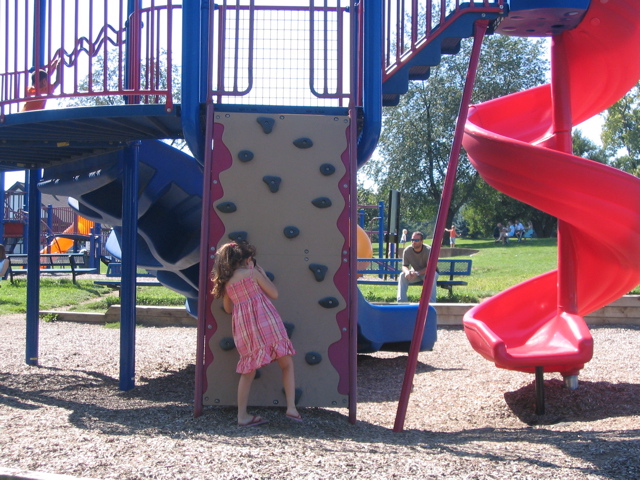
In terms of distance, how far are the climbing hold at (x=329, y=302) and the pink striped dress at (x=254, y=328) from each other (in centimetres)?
42

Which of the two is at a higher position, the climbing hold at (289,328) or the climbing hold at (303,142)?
the climbing hold at (303,142)

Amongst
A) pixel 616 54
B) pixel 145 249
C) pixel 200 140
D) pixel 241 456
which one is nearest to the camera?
pixel 241 456

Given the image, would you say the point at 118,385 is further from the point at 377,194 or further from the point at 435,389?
the point at 377,194

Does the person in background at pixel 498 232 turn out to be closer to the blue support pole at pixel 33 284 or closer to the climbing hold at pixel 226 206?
the blue support pole at pixel 33 284

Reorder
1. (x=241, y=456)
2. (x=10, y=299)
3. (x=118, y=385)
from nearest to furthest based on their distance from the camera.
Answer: (x=241, y=456), (x=118, y=385), (x=10, y=299)

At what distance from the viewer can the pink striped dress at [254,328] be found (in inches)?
191

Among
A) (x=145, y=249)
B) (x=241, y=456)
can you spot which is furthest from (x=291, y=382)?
(x=145, y=249)

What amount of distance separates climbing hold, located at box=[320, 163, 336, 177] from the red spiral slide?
4.93 feet

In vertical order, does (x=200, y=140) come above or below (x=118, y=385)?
above

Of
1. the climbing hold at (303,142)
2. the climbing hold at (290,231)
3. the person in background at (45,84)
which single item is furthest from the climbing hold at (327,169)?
the person in background at (45,84)

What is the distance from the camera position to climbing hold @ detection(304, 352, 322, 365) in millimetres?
5164

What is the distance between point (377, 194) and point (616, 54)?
35088mm

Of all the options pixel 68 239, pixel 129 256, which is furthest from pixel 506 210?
pixel 129 256

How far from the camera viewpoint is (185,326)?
36.6 feet
